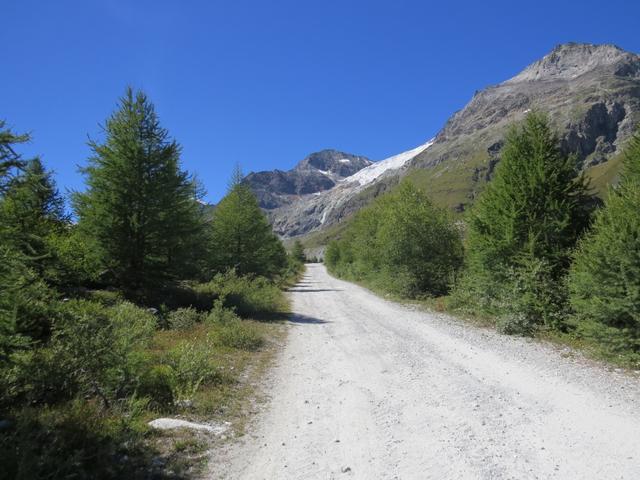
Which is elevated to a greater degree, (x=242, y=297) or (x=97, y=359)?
(x=97, y=359)

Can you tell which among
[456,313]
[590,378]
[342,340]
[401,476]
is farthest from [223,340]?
[456,313]

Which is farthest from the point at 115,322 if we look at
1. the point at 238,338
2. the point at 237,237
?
the point at 237,237

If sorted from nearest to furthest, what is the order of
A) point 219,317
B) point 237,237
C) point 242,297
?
1. point 219,317
2. point 242,297
3. point 237,237

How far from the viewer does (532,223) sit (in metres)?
14.3

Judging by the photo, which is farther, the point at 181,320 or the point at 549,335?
the point at 181,320

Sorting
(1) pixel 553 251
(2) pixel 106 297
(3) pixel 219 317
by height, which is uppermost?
(2) pixel 106 297

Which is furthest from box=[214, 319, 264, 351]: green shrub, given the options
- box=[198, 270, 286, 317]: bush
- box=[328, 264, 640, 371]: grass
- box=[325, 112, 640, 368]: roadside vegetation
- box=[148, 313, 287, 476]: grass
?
box=[328, 264, 640, 371]: grass

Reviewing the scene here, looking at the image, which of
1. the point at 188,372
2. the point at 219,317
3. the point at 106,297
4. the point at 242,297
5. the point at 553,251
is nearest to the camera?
the point at 188,372

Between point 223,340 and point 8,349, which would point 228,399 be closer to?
point 8,349

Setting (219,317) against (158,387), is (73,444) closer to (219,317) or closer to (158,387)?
(158,387)

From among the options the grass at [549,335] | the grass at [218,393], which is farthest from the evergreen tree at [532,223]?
the grass at [218,393]

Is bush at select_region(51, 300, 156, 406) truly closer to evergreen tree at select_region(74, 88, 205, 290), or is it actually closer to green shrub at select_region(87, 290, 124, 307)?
green shrub at select_region(87, 290, 124, 307)

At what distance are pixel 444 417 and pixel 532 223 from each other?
1033cm

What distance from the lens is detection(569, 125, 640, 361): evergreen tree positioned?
9211mm
